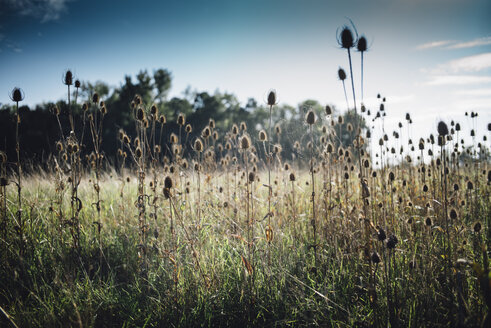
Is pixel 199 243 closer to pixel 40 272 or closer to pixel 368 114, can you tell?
pixel 40 272

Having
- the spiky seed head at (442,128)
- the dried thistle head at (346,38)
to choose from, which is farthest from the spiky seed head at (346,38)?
the spiky seed head at (442,128)

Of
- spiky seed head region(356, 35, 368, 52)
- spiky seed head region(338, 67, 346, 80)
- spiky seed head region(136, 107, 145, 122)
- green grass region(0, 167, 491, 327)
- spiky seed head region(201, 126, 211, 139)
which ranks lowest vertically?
green grass region(0, 167, 491, 327)

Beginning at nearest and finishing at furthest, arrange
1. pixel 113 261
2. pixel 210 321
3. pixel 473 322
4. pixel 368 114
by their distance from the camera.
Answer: pixel 473 322 → pixel 210 321 → pixel 113 261 → pixel 368 114

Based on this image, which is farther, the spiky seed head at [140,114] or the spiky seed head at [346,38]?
the spiky seed head at [140,114]

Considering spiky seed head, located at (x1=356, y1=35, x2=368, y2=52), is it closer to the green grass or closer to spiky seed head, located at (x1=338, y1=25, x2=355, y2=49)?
spiky seed head, located at (x1=338, y1=25, x2=355, y2=49)

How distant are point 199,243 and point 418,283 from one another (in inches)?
82.8

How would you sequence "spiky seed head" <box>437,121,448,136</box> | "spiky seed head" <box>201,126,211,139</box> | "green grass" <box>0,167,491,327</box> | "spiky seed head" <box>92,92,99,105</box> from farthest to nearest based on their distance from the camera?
1. "spiky seed head" <box>201,126,211,139</box>
2. "spiky seed head" <box>92,92,99,105</box>
3. "spiky seed head" <box>437,121,448,136</box>
4. "green grass" <box>0,167,491,327</box>

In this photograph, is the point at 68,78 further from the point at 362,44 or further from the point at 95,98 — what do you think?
the point at 362,44

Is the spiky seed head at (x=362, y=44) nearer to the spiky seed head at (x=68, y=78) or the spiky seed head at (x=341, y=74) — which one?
the spiky seed head at (x=341, y=74)

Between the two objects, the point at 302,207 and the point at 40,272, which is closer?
the point at 40,272

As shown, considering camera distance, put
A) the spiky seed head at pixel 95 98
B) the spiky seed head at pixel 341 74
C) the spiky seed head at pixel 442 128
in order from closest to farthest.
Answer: the spiky seed head at pixel 442 128 < the spiky seed head at pixel 341 74 < the spiky seed head at pixel 95 98

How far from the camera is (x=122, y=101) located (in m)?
21.0

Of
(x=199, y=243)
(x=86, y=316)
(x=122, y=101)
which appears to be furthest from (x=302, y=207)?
(x=122, y=101)

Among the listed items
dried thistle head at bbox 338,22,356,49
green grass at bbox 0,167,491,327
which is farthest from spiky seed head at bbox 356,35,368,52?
green grass at bbox 0,167,491,327
